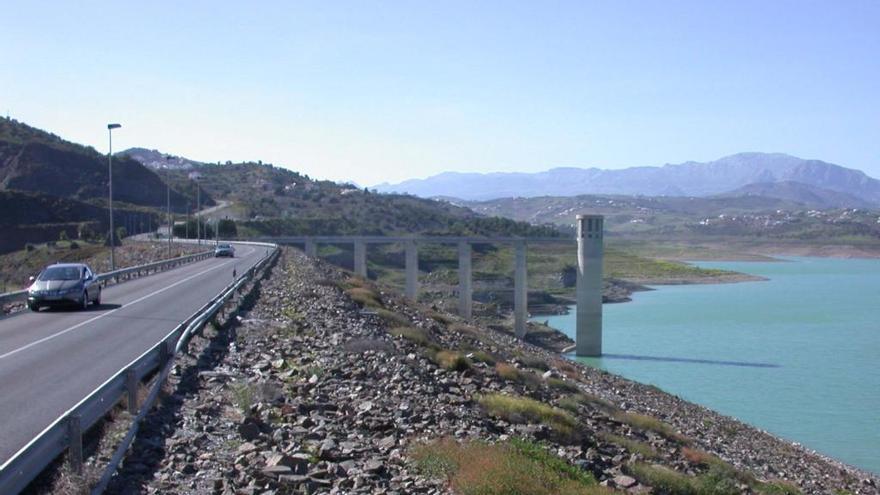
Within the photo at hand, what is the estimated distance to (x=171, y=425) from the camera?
394 inches

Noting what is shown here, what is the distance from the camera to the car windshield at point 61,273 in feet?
78.4

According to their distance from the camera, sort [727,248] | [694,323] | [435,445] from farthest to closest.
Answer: [727,248] < [694,323] < [435,445]

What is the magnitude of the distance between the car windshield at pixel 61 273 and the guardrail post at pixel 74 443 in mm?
17479

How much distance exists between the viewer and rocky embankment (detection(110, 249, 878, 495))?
8.26 m

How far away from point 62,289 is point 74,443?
17.0m

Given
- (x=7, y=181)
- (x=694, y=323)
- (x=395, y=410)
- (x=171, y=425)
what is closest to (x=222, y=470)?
(x=171, y=425)

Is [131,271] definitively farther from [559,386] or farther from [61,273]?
[559,386]

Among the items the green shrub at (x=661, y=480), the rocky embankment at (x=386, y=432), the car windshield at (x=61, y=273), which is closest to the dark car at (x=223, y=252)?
the car windshield at (x=61, y=273)

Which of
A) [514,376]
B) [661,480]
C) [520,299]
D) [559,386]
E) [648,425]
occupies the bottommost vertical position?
[520,299]

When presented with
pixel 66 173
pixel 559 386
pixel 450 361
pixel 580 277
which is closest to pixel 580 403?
pixel 559 386

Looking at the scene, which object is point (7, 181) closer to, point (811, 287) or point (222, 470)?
point (811, 287)

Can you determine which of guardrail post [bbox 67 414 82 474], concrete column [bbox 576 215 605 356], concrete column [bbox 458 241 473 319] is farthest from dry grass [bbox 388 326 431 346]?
concrete column [bbox 458 241 473 319]

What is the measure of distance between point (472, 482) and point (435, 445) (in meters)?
1.37

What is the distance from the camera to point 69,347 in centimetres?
1600
